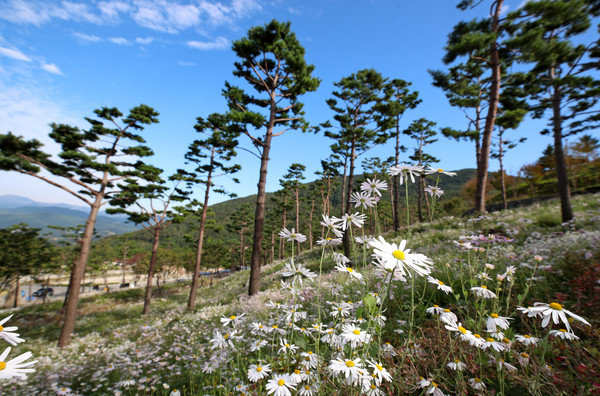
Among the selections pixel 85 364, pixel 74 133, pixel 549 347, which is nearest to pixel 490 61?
pixel 549 347

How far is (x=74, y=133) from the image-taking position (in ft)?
35.2

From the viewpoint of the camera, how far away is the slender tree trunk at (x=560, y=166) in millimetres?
7414

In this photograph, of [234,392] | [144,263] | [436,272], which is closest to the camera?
[234,392]

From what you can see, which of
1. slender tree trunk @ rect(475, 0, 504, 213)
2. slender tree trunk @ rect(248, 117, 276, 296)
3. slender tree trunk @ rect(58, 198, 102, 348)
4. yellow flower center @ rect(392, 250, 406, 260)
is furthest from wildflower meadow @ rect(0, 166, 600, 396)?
slender tree trunk @ rect(58, 198, 102, 348)

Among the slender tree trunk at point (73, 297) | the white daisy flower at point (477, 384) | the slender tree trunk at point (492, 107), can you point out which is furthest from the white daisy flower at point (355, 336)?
the slender tree trunk at point (73, 297)

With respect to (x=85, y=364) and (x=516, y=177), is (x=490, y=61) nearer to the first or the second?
(x=85, y=364)

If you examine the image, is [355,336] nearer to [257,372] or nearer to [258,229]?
[257,372]

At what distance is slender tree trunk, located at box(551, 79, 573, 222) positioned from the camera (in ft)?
24.3

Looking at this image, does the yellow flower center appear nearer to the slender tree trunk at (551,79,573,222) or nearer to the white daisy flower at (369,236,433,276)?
the white daisy flower at (369,236,433,276)

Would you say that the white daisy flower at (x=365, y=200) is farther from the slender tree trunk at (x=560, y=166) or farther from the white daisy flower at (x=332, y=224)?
the slender tree trunk at (x=560, y=166)

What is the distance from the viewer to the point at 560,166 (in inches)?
304

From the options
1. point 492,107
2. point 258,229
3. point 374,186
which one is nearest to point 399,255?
point 374,186

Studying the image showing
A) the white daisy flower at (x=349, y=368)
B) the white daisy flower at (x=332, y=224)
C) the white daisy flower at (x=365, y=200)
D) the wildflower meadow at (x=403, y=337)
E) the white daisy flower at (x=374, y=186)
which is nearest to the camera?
the white daisy flower at (x=349, y=368)

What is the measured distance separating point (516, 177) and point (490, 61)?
30117 millimetres
